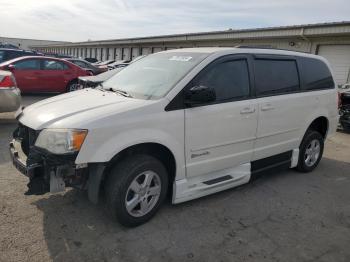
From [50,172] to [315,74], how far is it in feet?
13.8

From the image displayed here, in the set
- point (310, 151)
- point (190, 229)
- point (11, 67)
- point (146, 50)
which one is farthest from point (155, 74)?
point (146, 50)

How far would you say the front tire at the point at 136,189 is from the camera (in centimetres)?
329

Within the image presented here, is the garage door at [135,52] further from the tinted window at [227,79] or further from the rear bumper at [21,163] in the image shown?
the rear bumper at [21,163]

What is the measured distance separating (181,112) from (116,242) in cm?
143

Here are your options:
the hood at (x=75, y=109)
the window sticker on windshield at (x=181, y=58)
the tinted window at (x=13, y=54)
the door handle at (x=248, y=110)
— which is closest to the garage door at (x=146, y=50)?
the tinted window at (x=13, y=54)

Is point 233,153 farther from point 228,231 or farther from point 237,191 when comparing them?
point 228,231

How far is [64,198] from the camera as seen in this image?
13.3 feet

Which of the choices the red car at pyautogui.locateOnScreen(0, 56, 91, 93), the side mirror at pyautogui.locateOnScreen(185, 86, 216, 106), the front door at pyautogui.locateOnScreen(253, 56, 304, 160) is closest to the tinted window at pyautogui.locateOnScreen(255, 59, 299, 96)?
the front door at pyautogui.locateOnScreen(253, 56, 304, 160)

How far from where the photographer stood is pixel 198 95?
351 cm

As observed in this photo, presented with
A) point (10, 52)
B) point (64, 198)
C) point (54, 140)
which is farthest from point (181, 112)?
point (10, 52)

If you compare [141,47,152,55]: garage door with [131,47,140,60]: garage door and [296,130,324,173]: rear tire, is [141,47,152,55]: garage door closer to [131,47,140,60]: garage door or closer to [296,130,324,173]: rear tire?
[131,47,140,60]: garage door

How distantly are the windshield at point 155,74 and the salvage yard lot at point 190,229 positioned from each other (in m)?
1.36

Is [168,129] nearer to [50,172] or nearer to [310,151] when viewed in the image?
[50,172]

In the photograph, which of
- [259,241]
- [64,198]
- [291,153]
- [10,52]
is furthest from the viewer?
[10,52]
